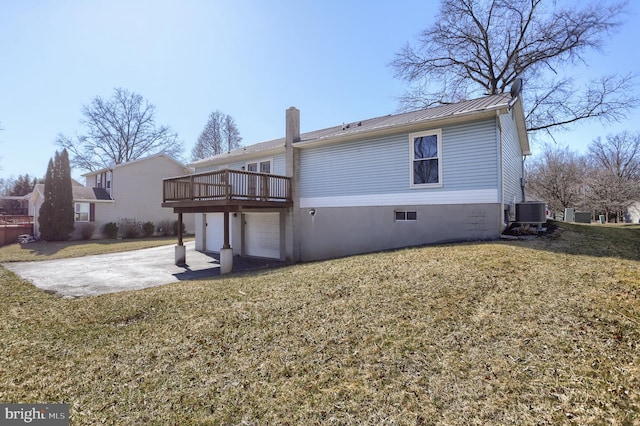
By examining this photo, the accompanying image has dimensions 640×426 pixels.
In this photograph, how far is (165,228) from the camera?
24.7 meters

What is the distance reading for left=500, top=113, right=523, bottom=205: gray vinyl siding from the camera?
9.36 metres

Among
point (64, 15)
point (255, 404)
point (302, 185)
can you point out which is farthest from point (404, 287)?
point (64, 15)

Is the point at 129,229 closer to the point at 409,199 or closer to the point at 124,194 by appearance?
the point at 124,194

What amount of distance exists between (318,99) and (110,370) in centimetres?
1432

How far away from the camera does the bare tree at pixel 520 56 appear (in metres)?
16.9

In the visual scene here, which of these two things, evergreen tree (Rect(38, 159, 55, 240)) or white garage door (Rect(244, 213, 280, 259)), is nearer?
white garage door (Rect(244, 213, 280, 259))

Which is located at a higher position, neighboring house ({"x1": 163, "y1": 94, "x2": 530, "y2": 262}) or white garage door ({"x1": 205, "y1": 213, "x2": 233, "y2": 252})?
neighboring house ({"x1": 163, "y1": 94, "x2": 530, "y2": 262})

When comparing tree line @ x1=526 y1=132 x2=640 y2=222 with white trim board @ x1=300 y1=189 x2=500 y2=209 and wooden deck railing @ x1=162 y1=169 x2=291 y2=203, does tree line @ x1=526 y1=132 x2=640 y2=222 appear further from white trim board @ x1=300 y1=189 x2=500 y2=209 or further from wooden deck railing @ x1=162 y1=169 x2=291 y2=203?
wooden deck railing @ x1=162 y1=169 x2=291 y2=203

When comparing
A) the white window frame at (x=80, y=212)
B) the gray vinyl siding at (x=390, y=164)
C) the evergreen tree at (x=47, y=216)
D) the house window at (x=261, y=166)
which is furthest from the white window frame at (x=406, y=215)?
the white window frame at (x=80, y=212)

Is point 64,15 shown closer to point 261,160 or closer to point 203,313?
point 261,160

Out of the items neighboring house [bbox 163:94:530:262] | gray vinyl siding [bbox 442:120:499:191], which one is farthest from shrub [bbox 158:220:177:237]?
gray vinyl siding [bbox 442:120:499:191]

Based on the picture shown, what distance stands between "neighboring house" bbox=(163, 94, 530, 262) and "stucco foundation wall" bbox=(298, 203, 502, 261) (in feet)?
0.10

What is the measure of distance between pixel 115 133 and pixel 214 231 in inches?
1058

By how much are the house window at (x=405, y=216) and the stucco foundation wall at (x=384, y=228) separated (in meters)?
0.09
